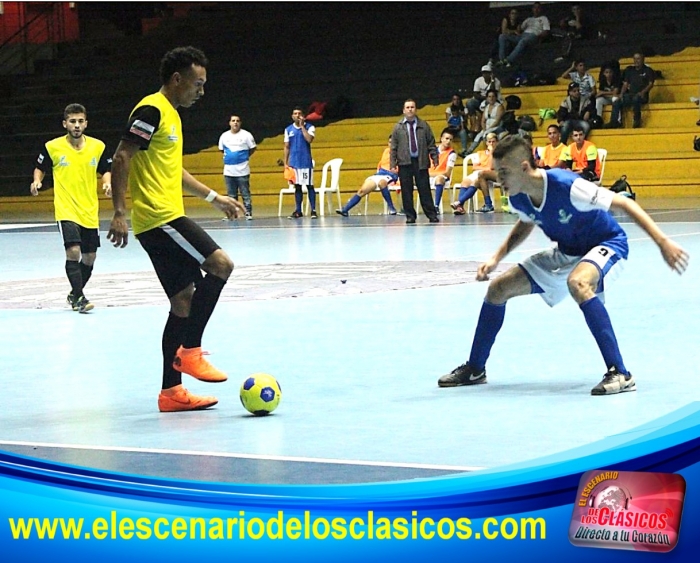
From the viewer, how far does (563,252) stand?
23.9ft

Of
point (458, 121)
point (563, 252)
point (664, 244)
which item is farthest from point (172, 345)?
point (458, 121)

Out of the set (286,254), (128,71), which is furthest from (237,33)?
(286,254)

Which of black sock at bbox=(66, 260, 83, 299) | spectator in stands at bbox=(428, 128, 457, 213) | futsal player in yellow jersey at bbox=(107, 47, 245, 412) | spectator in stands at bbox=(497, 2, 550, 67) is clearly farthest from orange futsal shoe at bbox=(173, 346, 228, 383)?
spectator in stands at bbox=(497, 2, 550, 67)

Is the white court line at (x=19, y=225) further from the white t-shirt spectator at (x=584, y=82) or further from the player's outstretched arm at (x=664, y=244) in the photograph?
the player's outstretched arm at (x=664, y=244)

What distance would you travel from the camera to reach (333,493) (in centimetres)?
352

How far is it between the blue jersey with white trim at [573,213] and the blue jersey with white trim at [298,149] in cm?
1915

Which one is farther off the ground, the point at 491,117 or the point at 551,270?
the point at 491,117

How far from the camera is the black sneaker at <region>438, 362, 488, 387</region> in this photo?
287 inches

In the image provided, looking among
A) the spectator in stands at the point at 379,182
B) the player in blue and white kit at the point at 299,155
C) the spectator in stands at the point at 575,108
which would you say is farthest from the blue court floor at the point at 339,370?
the spectator in stands at the point at 575,108

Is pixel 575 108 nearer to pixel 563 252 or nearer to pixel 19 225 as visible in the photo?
pixel 19 225

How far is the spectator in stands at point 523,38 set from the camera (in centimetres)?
2989

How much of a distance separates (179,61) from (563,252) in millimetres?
2374

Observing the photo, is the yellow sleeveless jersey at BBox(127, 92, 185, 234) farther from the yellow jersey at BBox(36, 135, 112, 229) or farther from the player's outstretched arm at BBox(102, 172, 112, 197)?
the yellow jersey at BBox(36, 135, 112, 229)

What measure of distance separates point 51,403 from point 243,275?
7.10 metres
